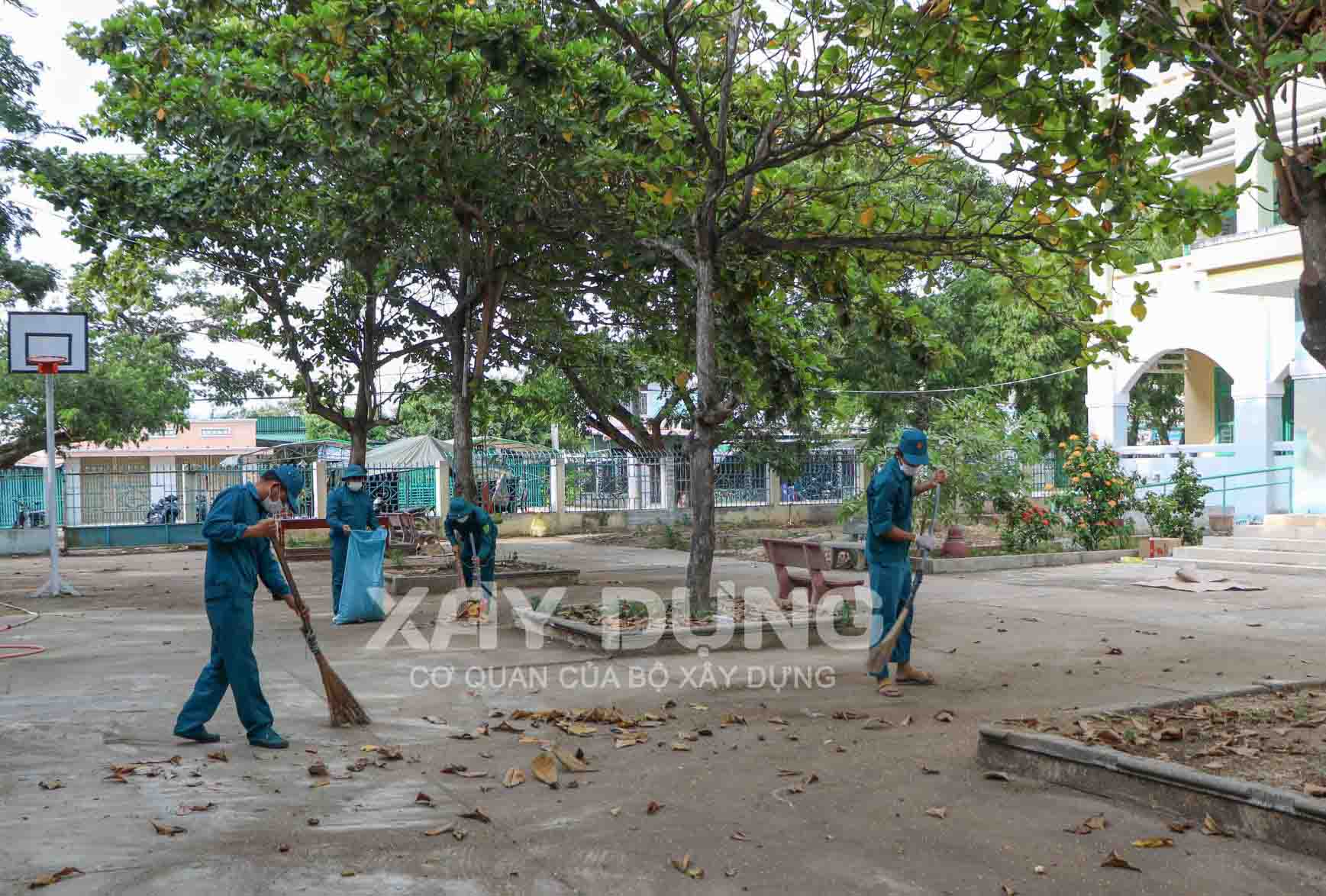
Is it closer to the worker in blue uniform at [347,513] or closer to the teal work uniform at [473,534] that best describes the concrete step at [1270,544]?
the teal work uniform at [473,534]

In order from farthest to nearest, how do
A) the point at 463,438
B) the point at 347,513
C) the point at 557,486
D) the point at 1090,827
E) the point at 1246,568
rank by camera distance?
the point at 557,486
the point at 1246,568
the point at 463,438
the point at 347,513
the point at 1090,827

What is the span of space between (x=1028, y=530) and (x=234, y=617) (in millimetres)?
14373

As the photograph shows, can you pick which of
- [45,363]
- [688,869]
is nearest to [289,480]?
[688,869]

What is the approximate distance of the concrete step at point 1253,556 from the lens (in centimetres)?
1612

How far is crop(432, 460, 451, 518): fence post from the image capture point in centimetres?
2833

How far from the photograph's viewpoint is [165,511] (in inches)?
1073

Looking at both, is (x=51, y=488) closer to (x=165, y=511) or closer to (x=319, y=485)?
(x=165, y=511)

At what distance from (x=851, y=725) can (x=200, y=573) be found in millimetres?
15030

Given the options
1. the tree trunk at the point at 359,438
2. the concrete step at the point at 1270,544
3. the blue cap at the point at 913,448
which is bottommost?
the concrete step at the point at 1270,544

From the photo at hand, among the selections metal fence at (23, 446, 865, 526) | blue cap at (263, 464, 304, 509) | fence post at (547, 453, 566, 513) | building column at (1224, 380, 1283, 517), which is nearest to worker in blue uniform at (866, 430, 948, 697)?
blue cap at (263, 464, 304, 509)

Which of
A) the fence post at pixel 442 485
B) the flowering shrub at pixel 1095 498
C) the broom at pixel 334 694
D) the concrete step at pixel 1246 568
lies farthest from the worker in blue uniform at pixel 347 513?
the fence post at pixel 442 485

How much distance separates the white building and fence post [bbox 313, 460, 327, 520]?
17672mm

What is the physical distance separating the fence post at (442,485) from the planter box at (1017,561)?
14357 mm

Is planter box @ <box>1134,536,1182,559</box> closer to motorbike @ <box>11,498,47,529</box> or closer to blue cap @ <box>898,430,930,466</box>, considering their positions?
blue cap @ <box>898,430,930,466</box>
